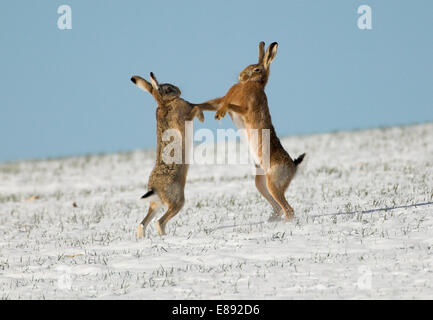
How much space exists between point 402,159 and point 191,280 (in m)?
14.8

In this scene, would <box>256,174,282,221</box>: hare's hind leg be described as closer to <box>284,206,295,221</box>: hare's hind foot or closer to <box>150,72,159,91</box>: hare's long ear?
<box>284,206,295,221</box>: hare's hind foot

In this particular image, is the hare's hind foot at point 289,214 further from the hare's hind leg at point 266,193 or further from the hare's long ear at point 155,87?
the hare's long ear at point 155,87

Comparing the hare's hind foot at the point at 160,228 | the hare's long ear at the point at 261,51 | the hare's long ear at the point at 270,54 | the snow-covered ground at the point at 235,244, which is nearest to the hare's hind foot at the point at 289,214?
the snow-covered ground at the point at 235,244

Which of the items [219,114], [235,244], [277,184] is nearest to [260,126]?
[219,114]

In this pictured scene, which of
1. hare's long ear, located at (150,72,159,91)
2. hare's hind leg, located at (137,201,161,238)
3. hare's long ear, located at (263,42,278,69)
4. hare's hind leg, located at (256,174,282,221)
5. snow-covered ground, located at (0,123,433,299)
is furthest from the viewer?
hare's long ear, located at (263,42,278,69)

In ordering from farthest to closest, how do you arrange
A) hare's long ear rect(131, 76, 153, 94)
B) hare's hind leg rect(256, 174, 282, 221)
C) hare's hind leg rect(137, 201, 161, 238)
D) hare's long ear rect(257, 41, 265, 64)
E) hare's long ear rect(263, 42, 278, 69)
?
1. hare's long ear rect(257, 41, 265, 64)
2. hare's long ear rect(263, 42, 278, 69)
3. hare's hind leg rect(256, 174, 282, 221)
4. hare's long ear rect(131, 76, 153, 94)
5. hare's hind leg rect(137, 201, 161, 238)

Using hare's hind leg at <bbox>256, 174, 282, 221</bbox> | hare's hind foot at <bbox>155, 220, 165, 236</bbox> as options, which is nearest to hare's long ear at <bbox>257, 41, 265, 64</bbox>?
hare's hind leg at <bbox>256, 174, 282, 221</bbox>

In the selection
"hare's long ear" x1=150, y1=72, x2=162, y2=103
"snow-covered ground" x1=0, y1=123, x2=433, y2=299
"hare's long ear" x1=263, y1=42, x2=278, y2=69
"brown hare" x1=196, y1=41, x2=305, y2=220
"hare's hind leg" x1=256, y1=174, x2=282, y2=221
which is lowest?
"snow-covered ground" x1=0, y1=123, x2=433, y2=299

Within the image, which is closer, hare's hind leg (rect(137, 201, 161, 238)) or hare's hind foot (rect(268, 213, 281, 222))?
hare's hind leg (rect(137, 201, 161, 238))

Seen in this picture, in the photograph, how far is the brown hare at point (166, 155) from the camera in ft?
31.5

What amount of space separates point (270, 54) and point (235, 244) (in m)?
3.62

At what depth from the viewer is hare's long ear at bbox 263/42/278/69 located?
36.0ft

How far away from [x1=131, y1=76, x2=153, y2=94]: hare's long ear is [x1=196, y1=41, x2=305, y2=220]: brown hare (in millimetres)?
854

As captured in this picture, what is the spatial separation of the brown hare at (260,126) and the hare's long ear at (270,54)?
6.9 inches
